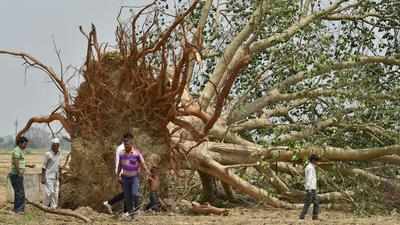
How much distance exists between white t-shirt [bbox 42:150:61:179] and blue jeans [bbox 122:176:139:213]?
4.33ft

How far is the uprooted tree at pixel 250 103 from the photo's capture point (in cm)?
1134

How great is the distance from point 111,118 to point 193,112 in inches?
48.0

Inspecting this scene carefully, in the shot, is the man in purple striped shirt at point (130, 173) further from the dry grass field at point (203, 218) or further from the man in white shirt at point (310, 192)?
the man in white shirt at point (310, 192)

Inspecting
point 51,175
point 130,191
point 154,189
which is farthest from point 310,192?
point 51,175

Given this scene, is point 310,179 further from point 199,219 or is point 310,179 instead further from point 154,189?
point 154,189

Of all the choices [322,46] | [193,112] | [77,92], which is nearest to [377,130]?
[322,46]

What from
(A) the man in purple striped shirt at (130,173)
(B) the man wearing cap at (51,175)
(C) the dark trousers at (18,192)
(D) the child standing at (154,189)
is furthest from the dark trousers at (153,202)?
(C) the dark trousers at (18,192)

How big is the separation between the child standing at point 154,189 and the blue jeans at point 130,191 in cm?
91

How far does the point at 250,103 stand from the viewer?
44.3 ft

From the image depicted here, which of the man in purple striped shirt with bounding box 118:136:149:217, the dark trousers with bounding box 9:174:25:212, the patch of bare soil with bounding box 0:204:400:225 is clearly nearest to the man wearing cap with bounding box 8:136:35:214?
the dark trousers with bounding box 9:174:25:212

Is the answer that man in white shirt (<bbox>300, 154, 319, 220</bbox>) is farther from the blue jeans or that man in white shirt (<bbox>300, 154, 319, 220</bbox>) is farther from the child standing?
the blue jeans

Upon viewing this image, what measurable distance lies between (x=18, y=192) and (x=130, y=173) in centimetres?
174

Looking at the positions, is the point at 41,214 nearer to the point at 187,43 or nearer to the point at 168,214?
the point at 168,214

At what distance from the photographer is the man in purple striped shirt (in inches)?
401
